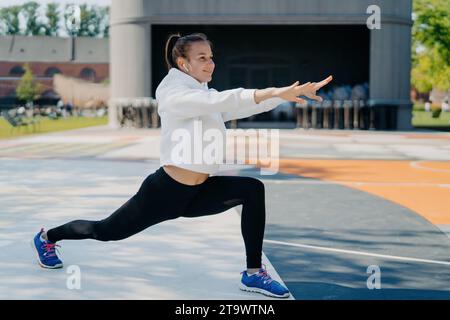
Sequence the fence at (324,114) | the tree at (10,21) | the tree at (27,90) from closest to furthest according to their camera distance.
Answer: the fence at (324,114), the tree at (27,90), the tree at (10,21)

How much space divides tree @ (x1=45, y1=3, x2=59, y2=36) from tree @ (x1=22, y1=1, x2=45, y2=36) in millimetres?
1172

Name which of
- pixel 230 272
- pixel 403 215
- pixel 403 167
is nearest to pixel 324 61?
pixel 403 167

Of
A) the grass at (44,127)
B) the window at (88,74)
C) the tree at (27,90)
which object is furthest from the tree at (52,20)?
the grass at (44,127)

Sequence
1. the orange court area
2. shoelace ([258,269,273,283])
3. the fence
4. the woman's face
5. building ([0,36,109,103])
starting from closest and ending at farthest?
1. the woman's face
2. shoelace ([258,269,273,283])
3. the orange court area
4. the fence
5. building ([0,36,109,103])

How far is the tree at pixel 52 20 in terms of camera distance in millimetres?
117562

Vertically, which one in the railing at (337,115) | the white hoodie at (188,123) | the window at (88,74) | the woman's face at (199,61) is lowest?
the railing at (337,115)

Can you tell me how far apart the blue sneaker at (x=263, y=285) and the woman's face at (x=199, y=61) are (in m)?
1.35

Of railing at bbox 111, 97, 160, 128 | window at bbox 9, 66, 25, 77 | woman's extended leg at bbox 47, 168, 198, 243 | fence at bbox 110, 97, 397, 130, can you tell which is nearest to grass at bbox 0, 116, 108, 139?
railing at bbox 111, 97, 160, 128

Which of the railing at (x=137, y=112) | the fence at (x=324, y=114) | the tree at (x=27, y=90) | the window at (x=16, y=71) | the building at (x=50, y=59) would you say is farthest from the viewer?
the window at (x=16, y=71)

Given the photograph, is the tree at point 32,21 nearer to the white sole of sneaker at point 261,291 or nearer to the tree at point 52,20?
the tree at point 52,20

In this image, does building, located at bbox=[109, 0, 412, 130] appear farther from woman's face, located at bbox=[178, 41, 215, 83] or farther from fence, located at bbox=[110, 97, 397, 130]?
woman's face, located at bbox=[178, 41, 215, 83]

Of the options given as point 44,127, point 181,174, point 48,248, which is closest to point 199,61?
point 181,174

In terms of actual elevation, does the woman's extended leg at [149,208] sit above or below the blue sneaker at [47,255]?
above

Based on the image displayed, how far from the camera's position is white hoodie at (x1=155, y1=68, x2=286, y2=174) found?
14.1ft
